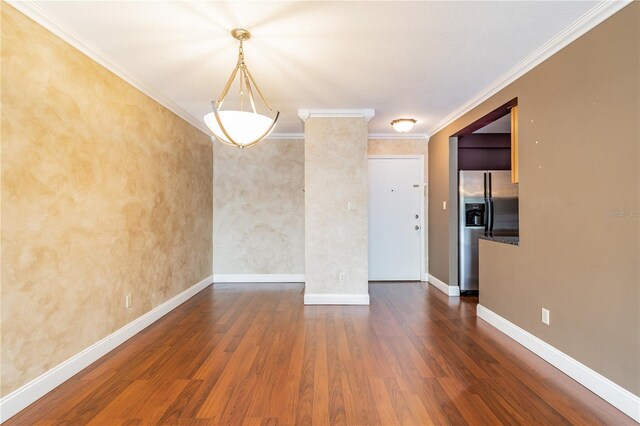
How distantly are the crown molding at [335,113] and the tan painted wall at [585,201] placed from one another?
1.57 metres

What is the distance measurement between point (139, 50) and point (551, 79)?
3256 mm

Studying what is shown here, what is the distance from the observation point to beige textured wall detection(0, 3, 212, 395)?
1.94 m

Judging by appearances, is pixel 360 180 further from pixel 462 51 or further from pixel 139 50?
pixel 139 50

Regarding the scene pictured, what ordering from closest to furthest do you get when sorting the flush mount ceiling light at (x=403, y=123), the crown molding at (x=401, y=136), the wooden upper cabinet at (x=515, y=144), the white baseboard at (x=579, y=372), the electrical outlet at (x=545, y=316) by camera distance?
the white baseboard at (x=579, y=372) → the electrical outlet at (x=545, y=316) → the wooden upper cabinet at (x=515, y=144) → the flush mount ceiling light at (x=403, y=123) → the crown molding at (x=401, y=136)

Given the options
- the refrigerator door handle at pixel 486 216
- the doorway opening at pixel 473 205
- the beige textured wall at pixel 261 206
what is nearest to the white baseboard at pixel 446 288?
the doorway opening at pixel 473 205

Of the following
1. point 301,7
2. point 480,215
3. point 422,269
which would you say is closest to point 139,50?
point 301,7

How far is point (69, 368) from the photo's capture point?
235 centimetres

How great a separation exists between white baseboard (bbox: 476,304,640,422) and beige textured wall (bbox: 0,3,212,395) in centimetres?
357

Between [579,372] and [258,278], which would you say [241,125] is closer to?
[579,372]

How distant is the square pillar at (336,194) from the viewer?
4.17 meters

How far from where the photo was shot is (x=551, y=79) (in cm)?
256

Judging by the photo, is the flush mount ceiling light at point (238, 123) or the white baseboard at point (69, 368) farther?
the flush mount ceiling light at point (238, 123)

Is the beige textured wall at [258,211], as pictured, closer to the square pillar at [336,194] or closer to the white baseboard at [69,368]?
the square pillar at [336,194]

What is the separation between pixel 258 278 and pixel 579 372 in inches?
168
